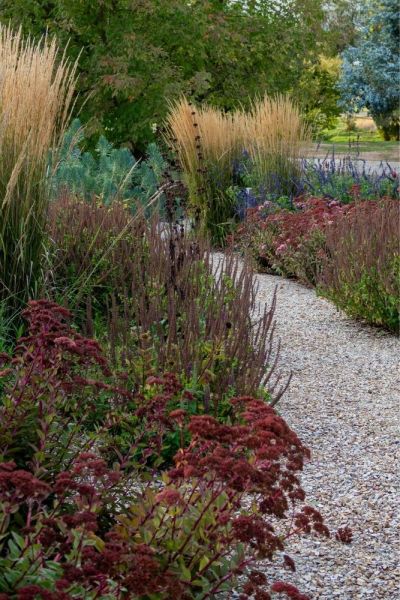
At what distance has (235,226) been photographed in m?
9.91

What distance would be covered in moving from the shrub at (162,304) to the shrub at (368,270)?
145cm

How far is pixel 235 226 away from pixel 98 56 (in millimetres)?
5296

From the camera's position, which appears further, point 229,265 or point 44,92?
point 229,265

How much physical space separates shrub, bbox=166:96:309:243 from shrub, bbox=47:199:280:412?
3.85m

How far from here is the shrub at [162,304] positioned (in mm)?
4051

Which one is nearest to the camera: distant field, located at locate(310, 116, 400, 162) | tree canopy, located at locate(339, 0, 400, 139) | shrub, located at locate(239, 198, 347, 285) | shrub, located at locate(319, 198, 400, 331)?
shrub, located at locate(319, 198, 400, 331)

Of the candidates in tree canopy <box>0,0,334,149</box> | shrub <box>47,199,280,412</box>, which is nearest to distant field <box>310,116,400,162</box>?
tree canopy <box>0,0,334,149</box>

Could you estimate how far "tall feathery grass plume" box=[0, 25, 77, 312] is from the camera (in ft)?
14.1

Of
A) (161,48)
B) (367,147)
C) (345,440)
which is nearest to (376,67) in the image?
(367,147)

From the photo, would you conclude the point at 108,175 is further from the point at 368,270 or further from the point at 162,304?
the point at 162,304

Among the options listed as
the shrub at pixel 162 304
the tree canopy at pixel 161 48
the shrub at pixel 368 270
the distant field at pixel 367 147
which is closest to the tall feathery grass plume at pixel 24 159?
the shrub at pixel 162 304

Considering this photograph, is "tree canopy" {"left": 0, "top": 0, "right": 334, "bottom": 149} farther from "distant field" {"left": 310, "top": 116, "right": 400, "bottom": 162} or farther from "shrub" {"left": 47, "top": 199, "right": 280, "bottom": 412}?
"shrub" {"left": 47, "top": 199, "right": 280, "bottom": 412}

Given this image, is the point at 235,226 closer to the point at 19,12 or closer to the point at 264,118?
the point at 264,118

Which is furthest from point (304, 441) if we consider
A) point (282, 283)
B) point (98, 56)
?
point (98, 56)
